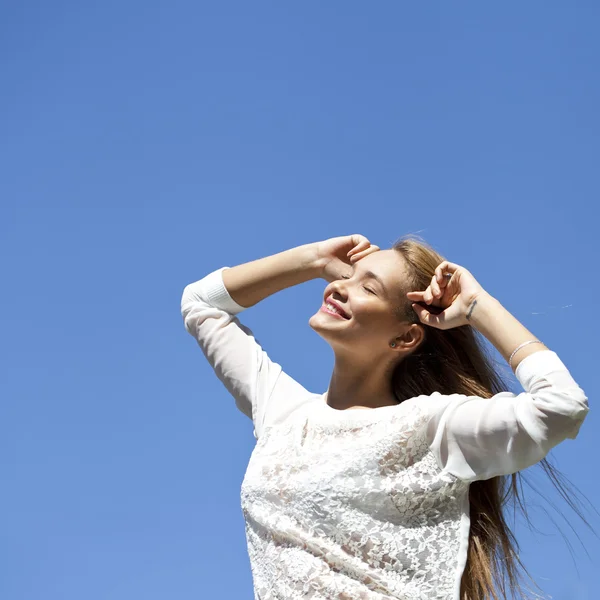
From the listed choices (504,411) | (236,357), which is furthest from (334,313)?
(504,411)

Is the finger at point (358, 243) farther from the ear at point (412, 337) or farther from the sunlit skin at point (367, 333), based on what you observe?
the ear at point (412, 337)


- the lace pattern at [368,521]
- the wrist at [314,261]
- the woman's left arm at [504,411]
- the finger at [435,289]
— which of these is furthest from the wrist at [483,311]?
the wrist at [314,261]

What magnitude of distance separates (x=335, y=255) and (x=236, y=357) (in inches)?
20.7

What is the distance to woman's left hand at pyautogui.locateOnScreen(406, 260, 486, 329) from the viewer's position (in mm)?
3215

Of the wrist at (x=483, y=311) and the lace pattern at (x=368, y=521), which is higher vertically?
the wrist at (x=483, y=311)

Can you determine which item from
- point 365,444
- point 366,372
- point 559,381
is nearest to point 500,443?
point 559,381

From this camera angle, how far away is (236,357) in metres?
3.72

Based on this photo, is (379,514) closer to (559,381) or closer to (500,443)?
(500,443)

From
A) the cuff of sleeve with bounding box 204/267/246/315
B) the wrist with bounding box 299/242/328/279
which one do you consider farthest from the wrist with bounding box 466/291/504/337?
the cuff of sleeve with bounding box 204/267/246/315

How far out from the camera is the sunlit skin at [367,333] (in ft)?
11.2

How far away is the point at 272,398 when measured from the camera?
3631 mm

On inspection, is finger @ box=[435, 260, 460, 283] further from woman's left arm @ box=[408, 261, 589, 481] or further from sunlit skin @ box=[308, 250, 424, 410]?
sunlit skin @ box=[308, 250, 424, 410]

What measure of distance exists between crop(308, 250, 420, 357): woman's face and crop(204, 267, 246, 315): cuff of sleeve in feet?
1.52

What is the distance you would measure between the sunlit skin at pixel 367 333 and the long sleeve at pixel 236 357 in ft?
0.66
